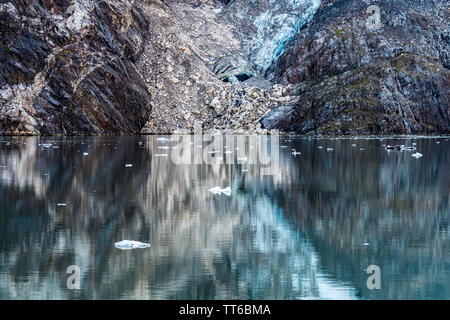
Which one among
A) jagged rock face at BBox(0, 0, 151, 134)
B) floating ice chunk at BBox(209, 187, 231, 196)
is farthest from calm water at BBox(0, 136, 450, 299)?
jagged rock face at BBox(0, 0, 151, 134)

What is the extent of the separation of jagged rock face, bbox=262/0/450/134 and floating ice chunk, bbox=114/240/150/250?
237 ft

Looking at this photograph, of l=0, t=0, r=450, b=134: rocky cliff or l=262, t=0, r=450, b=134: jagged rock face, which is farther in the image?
l=262, t=0, r=450, b=134: jagged rock face

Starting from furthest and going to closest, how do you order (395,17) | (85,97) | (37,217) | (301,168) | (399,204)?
(395,17) < (85,97) < (301,168) < (399,204) < (37,217)

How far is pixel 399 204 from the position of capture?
20.0 meters

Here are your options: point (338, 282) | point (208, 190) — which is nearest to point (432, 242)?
point (338, 282)

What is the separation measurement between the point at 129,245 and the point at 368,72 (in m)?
81.1

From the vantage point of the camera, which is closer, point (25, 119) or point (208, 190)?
point (208, 190)

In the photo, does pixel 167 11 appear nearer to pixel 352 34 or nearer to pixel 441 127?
pixel 352 34

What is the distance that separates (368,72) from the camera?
3551 inches

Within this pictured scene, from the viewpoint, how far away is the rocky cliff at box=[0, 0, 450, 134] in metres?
80.2

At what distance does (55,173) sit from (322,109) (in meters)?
61.7

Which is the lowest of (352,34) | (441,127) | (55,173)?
(55,173)

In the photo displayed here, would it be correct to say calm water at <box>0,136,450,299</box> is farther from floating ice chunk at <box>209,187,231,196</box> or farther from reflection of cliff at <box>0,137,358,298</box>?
floating ice chunk at <box>209,187,231,196</box>

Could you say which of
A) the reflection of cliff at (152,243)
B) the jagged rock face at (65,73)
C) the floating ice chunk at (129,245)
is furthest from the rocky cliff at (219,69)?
the floating ice chunk at (129,245)
